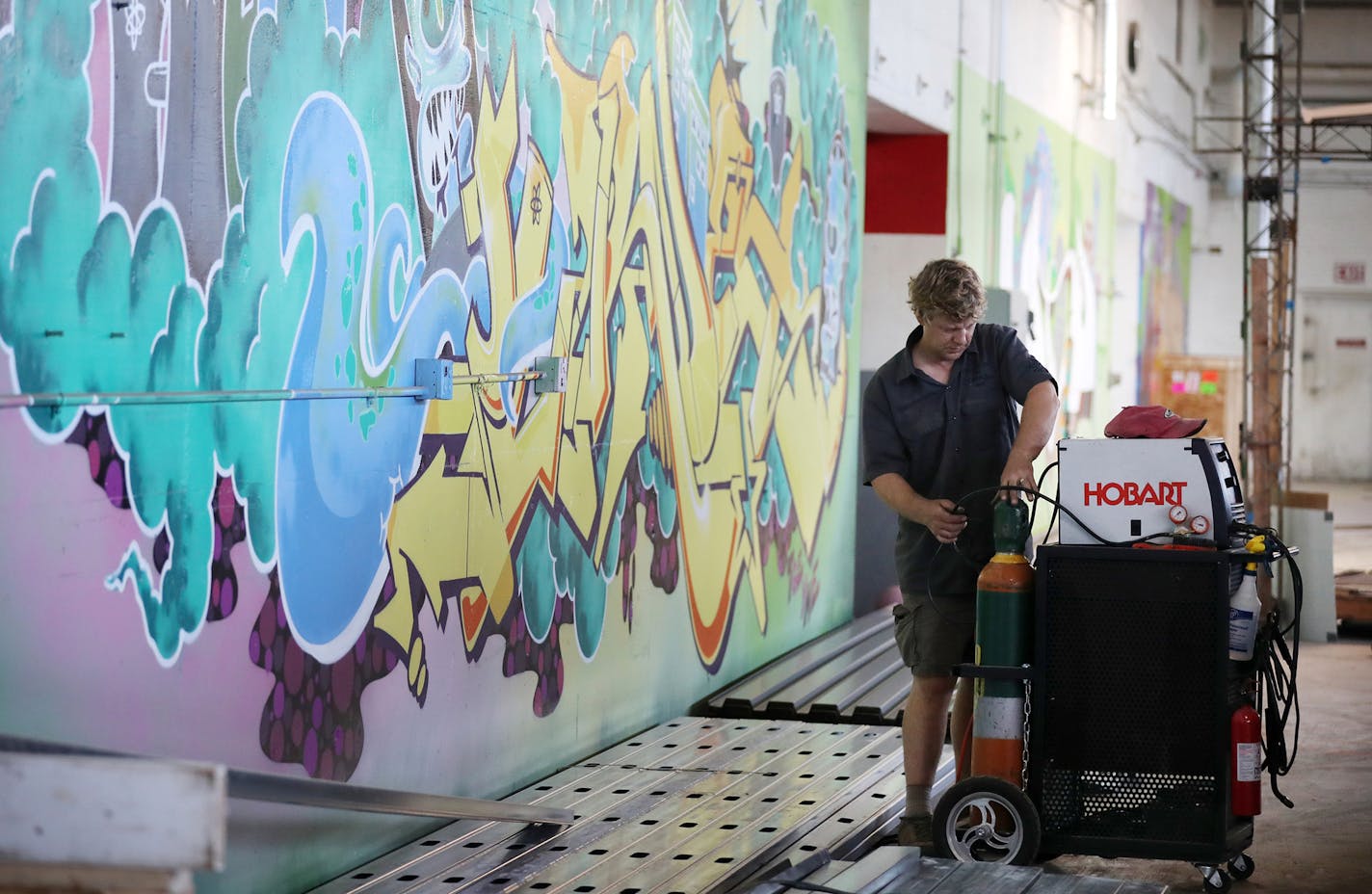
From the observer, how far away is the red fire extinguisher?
4.04m

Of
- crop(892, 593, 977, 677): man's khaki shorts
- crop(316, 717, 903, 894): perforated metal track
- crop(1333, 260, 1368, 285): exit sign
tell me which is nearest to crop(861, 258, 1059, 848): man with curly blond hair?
crop(892, 593, 977, 677): man's khaki shorts

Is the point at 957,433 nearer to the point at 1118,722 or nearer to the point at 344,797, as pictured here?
the point at 1118,722

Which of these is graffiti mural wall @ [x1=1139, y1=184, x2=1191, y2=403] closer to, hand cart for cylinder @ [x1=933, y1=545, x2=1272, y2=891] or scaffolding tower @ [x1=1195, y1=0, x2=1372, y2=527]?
scaffolding tower @ [x1=1195, y1=0, x2=1372, y2=527]

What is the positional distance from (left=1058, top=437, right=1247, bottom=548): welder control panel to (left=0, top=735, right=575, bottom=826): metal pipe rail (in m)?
1.52

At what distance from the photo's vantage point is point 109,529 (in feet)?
9.93

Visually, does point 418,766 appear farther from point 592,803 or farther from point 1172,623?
point 1172,623

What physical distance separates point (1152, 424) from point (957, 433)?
0.52 metres

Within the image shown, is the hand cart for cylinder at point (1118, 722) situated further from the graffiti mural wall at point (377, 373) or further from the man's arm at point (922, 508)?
the graffiti mural wall at point (377, 373)

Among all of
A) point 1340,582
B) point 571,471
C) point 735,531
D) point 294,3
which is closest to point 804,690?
point 735,531

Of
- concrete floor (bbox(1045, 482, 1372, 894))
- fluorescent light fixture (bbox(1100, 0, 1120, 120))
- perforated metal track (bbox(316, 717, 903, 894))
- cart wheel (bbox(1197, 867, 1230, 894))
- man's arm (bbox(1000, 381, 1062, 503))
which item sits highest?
fluorescent light fixture (bbox(1100, 0, 1120, 120))

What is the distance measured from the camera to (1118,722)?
4094 millimetres

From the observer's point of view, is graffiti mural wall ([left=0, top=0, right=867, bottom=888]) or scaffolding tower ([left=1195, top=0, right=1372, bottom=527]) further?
scaffolding tower ([left=1195, top=0, right=1372, bottom=527])

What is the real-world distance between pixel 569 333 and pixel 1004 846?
1.95 metres

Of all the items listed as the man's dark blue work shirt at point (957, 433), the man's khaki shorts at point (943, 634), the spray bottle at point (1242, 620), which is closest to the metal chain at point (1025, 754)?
the man's khaki shorts at point (943, 634)
